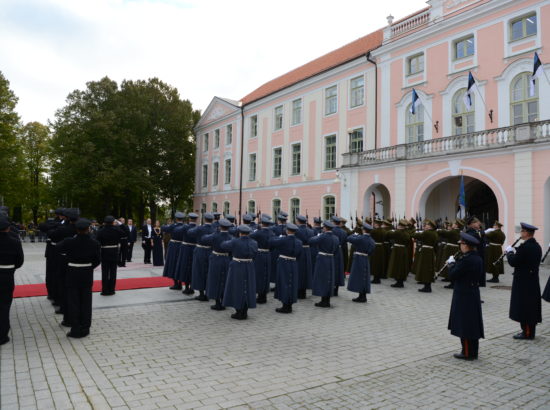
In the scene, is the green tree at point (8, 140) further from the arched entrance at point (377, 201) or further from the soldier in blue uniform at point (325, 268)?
the soldier in blue uniform at point (325, 268)

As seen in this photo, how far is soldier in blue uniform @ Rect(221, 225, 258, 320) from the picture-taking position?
23.8ft

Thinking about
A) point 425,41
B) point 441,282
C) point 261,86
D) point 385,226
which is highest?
point 261,86

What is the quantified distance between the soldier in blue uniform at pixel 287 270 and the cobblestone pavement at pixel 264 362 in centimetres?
34

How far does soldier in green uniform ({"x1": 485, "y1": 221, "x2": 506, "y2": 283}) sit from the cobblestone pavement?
165 inches

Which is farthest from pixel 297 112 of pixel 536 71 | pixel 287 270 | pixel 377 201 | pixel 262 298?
pixel 287 270

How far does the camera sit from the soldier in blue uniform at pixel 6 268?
5.68 m

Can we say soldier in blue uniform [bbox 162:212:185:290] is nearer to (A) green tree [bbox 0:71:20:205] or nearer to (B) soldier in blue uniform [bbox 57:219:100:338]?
(B) soldier in blue uniform [bbox 57:219:100:338]

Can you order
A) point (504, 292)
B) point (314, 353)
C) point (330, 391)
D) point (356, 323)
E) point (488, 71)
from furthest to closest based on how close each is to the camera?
point (488, 71), point (504, 292), point (356, 323), point (314, 353), point (330, 391)

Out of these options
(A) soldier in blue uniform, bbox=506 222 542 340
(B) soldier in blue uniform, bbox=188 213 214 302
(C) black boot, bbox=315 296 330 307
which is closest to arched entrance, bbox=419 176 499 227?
(C) black boot, bbox=315 296 330 307

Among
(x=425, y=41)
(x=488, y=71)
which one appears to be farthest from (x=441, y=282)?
(x=425, y=41)

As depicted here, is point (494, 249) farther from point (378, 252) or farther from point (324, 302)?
point (324, 302)

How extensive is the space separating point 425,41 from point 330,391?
19899 millimetres

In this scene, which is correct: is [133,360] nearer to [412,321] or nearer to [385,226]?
[412,321]

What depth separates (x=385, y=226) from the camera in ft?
39.4
